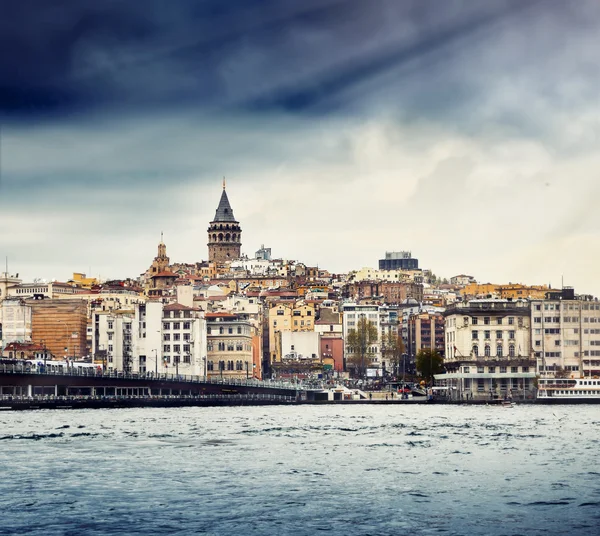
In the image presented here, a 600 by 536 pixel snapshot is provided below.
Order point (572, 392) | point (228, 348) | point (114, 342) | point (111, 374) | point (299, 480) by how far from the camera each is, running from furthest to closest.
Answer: point (228, 348), point (114, 342), point (572, 392), point (111, 374), point (299, 480)

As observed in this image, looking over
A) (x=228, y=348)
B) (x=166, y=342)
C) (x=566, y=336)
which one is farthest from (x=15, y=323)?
(x=566, y=336)

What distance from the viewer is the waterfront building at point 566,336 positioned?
160 m

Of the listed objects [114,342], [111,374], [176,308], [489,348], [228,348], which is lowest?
[111,374]

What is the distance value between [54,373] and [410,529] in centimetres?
9486

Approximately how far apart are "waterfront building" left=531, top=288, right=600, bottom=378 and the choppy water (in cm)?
7884

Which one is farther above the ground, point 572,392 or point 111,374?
point 111,374

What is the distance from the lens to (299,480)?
161 ft

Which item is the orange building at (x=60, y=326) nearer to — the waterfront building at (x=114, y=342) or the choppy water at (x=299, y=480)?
the waterfront building at (x=114, y=342)

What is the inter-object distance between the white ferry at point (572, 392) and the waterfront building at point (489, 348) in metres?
10.4

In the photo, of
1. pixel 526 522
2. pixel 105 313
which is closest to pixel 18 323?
pixel 105 313

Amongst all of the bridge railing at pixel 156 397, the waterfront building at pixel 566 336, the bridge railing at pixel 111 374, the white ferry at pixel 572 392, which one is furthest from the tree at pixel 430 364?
the white ferry at pixel 572 392

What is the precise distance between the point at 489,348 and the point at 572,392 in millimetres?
20157

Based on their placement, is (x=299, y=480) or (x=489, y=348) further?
(x=489, y=348)

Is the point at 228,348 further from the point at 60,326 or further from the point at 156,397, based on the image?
the point at 156,397
